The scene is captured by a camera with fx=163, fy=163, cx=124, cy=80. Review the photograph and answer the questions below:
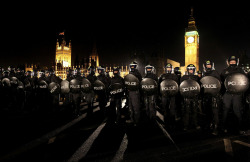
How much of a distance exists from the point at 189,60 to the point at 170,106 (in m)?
80.0

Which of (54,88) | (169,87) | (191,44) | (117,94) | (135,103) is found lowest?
(135,103)

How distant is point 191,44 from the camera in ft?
262

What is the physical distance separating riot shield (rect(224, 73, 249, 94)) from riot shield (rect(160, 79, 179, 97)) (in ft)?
5.65

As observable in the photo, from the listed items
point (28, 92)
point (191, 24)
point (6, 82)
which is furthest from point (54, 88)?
point (191, 24)

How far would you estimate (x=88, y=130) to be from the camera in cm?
579

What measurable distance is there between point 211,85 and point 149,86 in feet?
7.12

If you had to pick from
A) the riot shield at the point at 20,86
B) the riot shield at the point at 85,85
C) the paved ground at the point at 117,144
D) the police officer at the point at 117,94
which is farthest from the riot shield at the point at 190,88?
the riot shield at the point at 20,86

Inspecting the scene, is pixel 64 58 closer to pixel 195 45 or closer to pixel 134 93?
pixel 195 45

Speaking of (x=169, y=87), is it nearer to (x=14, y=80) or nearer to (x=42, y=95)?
(x=42, y=95)

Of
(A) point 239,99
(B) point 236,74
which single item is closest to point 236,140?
(A) point 239,99

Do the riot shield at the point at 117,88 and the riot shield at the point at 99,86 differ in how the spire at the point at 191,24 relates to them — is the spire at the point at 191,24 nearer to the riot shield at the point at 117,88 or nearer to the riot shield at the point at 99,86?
the riot shield at the point at 99,86

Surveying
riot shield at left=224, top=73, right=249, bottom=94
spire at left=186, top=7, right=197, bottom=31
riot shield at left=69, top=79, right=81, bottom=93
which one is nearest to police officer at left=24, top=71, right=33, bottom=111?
riot shield at left=69, top=79, right=81, bottom=93

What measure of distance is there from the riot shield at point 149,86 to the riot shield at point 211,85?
5.65 feet

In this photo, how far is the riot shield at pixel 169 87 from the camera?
606cm
